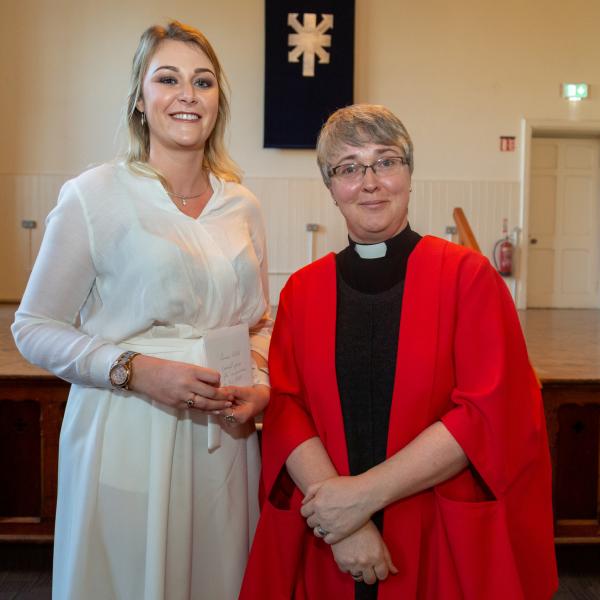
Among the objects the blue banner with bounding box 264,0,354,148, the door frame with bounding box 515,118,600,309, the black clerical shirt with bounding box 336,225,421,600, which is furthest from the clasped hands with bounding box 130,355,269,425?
the door frame with bounding box 515,118,600,309

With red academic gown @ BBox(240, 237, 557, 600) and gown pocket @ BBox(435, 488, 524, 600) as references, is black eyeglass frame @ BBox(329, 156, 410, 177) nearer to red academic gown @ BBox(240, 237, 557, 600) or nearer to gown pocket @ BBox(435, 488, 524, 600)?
red academic gown @ BBox(240, 237, 557, 600)

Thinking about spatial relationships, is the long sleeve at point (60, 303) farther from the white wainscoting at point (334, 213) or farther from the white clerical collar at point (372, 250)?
the white wainscoting at point (334, 213)

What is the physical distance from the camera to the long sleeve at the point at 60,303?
1.30m

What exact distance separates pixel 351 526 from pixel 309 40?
7.01m

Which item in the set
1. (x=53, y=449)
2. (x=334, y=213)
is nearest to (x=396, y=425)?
(x=53, y=449)

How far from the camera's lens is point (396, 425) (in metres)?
1.18

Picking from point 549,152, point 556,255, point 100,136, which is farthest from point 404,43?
point 100,136

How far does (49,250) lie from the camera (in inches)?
51.8

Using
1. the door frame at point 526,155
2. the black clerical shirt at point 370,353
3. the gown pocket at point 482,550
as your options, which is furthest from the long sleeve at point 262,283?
the door frame at point 526,155

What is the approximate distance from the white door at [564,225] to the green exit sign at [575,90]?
61 centimetres

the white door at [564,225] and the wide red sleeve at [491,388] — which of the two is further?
the white door at [564,225]

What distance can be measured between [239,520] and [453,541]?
51 cm

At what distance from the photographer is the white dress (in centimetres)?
132

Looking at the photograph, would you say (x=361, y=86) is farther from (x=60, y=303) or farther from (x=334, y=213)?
(x=60, y=303)
